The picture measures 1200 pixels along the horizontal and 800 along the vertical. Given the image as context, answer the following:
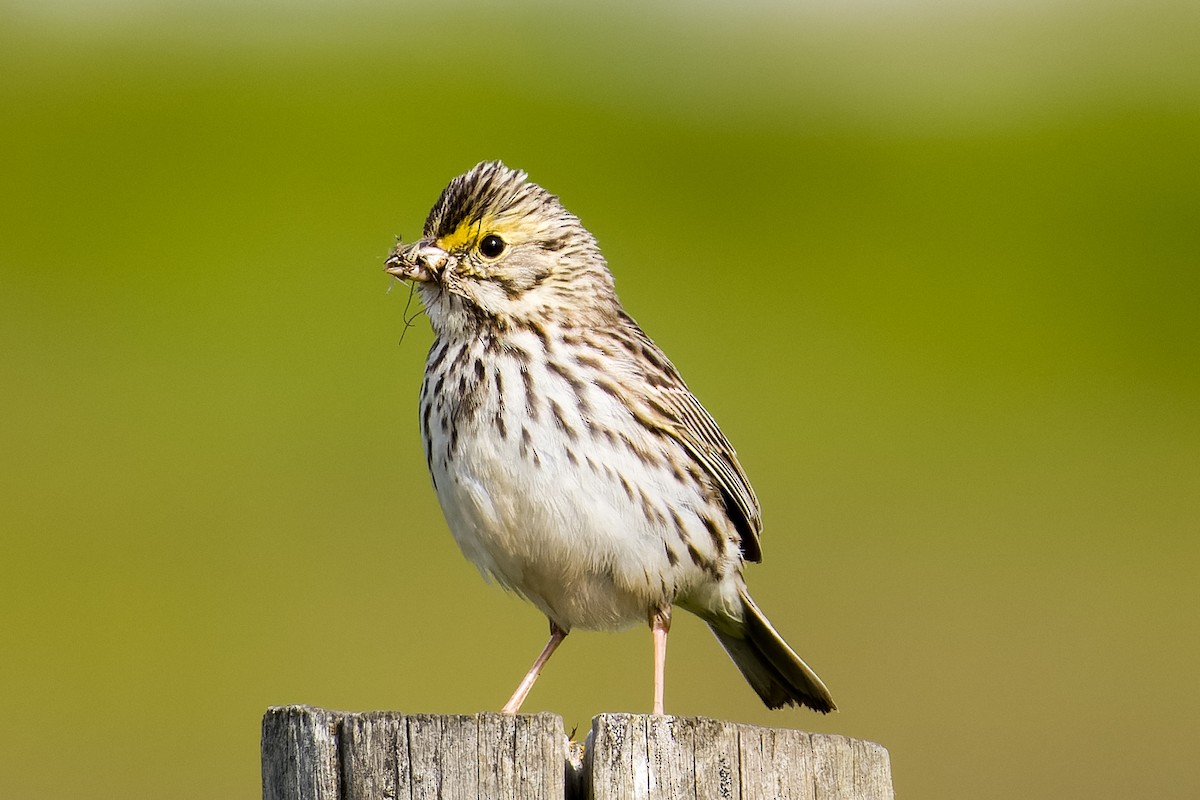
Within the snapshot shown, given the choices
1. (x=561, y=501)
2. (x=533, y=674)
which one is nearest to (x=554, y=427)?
(x=561, y=501)

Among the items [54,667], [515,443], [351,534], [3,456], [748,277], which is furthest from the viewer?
[748,277]

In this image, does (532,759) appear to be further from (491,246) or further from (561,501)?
(491,246)

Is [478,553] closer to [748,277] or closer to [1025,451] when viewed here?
[1025,451]

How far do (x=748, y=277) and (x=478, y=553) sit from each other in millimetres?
17851

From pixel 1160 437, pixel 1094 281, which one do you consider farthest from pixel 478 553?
pixel 1094 281

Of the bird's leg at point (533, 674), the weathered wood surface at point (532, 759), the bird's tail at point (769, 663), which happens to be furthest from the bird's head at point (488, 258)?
the weathered wood surface at point (532, 759)

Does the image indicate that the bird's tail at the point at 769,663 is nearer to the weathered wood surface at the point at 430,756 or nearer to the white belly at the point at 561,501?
the white belly at the point at 561,501

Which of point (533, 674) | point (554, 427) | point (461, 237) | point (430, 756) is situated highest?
point (461, 237)

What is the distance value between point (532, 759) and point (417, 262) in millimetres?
2898

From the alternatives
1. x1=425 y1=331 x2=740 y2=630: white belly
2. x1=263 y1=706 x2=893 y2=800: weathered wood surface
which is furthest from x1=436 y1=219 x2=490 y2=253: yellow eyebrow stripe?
x1=263 y1=706 x2=893 y2=800: weathered wood surface

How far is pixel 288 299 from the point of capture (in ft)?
76.8

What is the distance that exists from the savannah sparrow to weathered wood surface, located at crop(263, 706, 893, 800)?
6.45 feet

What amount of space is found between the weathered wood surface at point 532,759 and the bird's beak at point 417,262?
263 centimetres

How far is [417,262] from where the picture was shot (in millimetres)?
7508
